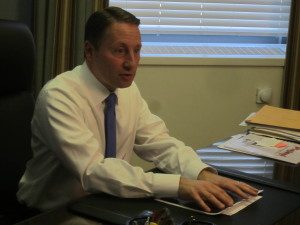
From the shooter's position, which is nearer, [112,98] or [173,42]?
[112,98]

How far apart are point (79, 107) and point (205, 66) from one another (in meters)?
1.56

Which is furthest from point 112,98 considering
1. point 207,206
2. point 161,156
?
point 207,206

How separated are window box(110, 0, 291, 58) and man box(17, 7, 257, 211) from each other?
47.6 inches

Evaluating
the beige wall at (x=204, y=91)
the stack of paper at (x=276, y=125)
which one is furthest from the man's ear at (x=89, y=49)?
the beige wall at (x=204, y=91)

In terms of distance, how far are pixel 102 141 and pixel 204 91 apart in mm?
1454

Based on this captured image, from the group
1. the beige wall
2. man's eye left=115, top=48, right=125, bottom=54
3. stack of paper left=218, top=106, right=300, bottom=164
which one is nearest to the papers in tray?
stack of paper left=218, top=106, right=300, bottom=164

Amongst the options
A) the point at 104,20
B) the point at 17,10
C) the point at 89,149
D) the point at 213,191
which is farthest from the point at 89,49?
the point at 17,10

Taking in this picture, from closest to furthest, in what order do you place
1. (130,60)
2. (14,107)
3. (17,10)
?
(130,60), (14,107), (17,10)

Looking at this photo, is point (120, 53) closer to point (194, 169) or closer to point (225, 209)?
point (194, 169)

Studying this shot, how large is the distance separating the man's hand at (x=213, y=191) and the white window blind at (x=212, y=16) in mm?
1706

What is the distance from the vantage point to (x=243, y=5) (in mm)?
3074

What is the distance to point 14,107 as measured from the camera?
1728mm

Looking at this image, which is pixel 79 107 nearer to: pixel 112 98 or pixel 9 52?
pixel 112 98

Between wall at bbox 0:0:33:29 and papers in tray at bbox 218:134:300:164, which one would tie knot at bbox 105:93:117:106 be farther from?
wall at bbox 0:0:33:29
